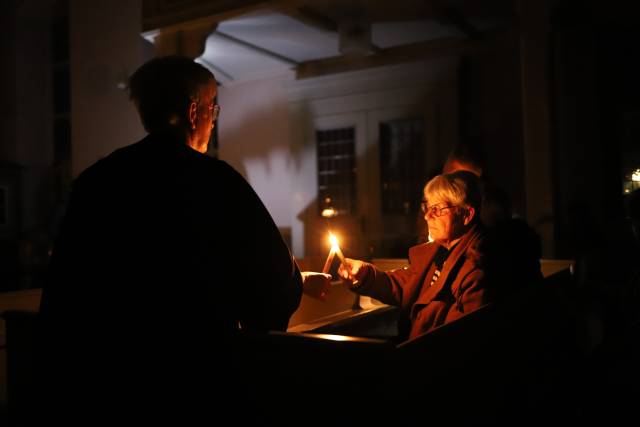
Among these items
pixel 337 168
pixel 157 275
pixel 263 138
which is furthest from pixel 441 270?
pixel 263 138

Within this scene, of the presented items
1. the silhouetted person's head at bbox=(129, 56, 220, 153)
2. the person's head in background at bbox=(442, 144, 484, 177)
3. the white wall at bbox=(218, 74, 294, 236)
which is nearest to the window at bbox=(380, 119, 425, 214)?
the white wall at bbox=(218, 74, 294, 236)

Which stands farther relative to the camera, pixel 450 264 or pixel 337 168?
pixel 337 168

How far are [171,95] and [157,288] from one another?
1.76 feet

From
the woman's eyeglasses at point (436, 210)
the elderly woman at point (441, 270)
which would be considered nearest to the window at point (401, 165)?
the elderly woman at point (441, 270)

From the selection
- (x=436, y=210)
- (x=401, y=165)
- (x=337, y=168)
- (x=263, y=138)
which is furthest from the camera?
(x=263, y=138)

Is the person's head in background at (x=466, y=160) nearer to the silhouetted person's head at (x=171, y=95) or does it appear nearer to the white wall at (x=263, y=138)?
the silhouetted person's head at (x=171, y=95)

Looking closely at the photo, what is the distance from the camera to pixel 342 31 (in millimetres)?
7383

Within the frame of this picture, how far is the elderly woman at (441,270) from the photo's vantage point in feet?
6.89

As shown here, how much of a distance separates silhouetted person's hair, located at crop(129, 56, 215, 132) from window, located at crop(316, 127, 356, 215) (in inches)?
298

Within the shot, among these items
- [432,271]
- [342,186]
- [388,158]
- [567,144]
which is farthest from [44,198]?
[432,271]

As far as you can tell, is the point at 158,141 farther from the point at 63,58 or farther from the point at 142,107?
the point at 63,58

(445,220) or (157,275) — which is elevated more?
(445,220)

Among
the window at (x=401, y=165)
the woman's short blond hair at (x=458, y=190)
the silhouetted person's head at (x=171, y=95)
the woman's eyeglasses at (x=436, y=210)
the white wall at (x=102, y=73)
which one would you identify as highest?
the white wall at (x=102, y=73)

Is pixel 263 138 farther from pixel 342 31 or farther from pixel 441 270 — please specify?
pixel 441 270
